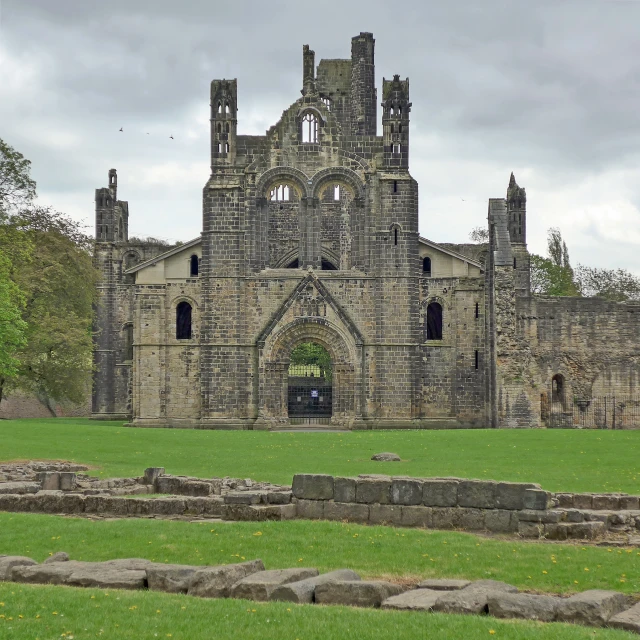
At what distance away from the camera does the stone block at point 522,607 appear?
11.1 metres

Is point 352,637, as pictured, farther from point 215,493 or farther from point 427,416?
point 427,416

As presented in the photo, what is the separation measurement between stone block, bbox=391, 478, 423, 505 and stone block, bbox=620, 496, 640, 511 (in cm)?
393

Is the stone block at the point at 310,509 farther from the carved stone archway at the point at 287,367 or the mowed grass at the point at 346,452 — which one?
the carved stone archway at the point at 287,367

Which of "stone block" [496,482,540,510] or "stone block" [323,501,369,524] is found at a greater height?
"stone block" [496,482,540,510]

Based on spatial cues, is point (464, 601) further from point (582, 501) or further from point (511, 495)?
point (582, 501)

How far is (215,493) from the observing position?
22500mm

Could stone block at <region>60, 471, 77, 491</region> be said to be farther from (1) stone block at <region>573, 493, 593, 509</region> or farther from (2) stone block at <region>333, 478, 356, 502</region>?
(1) stone block at <region>573, 493, 593, 509</region>

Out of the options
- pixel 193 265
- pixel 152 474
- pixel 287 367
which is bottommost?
pixel 152 474

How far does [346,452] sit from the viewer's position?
1282 inches

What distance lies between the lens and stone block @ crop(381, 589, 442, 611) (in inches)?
446

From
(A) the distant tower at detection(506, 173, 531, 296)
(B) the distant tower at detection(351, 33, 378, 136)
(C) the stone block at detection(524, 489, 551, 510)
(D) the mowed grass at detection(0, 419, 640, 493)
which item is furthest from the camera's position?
(B) the distant tower at detection(351, 33, 378, 136)

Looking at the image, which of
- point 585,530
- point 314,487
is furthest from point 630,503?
point 314,487

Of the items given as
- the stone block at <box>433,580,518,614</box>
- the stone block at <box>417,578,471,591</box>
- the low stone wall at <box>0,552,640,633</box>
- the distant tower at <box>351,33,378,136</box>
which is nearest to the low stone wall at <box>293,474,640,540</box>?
the low stone wall at <box>0,552,640,633</box>

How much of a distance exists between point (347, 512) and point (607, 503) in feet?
16.0
